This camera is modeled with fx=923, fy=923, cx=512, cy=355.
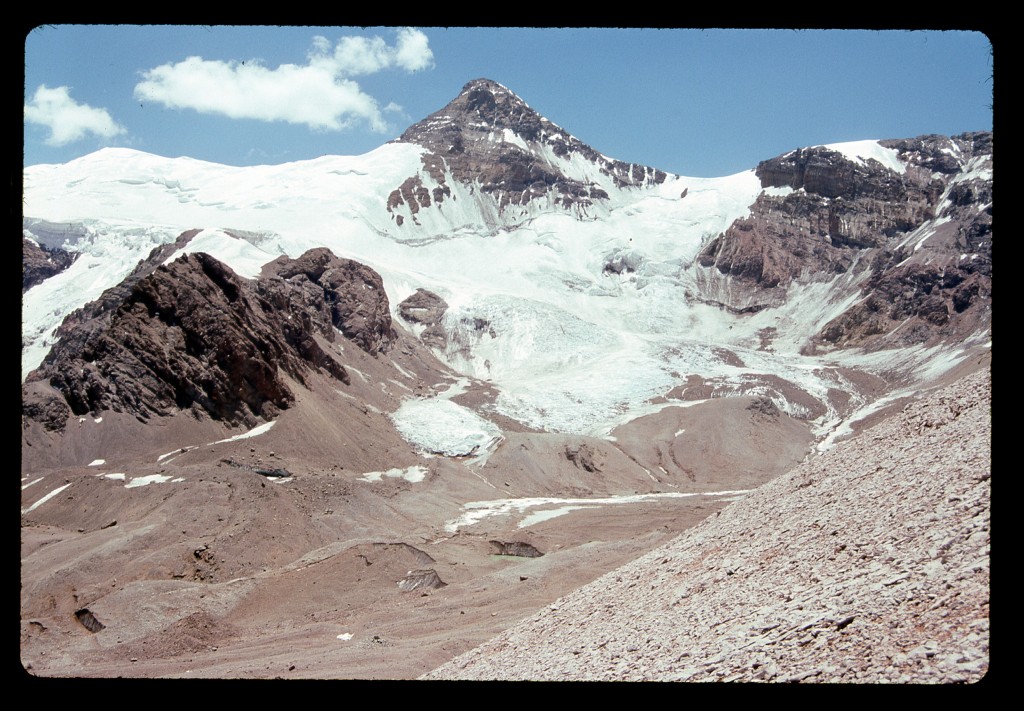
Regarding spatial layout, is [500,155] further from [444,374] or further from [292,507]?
[292,507]

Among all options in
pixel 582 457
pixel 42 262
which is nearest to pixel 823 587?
pixel 582 457

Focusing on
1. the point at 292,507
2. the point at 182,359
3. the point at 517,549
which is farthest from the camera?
the point at 182,359

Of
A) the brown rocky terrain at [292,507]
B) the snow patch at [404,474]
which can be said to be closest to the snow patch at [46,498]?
the brown rocky terrain at [292,507]

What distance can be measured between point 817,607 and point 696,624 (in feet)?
4.52

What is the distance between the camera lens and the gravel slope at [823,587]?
20.5 ft

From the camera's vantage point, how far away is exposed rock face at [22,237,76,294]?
87.1 m

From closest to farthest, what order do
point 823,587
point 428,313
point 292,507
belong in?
point 823,587 → point 292,507 → point 428,313

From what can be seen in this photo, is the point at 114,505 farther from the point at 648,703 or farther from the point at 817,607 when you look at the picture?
the point at 648,703

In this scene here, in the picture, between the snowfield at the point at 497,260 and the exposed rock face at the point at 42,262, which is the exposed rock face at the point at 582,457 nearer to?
the snowfield at the point at 497,260

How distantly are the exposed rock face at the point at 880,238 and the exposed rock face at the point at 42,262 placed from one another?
70548mm

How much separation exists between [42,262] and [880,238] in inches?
3674

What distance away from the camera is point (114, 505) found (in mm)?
29391

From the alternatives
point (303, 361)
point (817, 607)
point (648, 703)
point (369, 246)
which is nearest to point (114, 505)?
point (303, 361)

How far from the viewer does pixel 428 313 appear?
3455 inches
